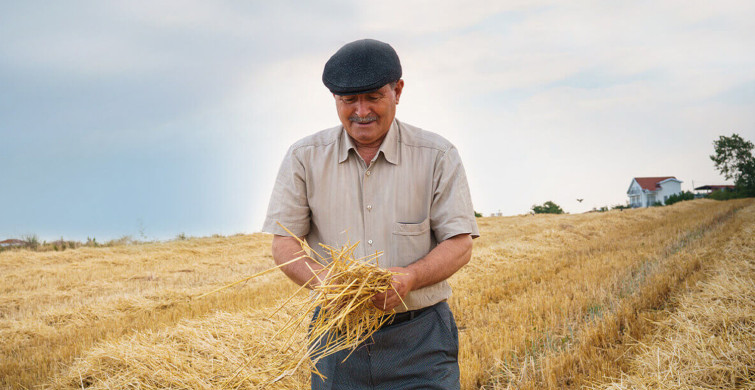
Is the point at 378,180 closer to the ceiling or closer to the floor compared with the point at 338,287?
closer to the ceiling

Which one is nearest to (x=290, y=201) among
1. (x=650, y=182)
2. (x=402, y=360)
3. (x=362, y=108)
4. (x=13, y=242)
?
(x=362, y=108)

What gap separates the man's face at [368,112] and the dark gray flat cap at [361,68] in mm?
45

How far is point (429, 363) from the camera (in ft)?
7.64

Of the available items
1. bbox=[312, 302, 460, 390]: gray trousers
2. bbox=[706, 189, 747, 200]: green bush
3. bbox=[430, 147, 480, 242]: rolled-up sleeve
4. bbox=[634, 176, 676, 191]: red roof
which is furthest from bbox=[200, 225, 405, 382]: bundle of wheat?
Answer: bbox=[634, 176, 676, 191]: red roof

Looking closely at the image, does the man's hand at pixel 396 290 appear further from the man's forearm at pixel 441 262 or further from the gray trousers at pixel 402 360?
the gray trousers at pixel 402 360

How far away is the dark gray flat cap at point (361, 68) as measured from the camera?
2158 mm

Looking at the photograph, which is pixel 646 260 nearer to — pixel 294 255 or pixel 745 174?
pixel 294 255

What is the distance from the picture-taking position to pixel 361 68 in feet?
7.13

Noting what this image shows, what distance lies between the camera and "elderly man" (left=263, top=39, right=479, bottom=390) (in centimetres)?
224

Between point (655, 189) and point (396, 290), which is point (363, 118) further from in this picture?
point (655, 189)

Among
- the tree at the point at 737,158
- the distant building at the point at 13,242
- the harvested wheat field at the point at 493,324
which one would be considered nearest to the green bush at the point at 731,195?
the tree at the point at 737,158

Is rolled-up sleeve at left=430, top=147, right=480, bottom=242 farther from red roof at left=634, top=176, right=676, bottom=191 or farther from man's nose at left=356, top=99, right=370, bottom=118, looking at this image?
red roof at left=634, top=176, right=676, bottom=191

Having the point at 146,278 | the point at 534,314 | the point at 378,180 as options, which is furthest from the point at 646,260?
the point at 146,278

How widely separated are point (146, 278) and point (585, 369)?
9227 millimetres
